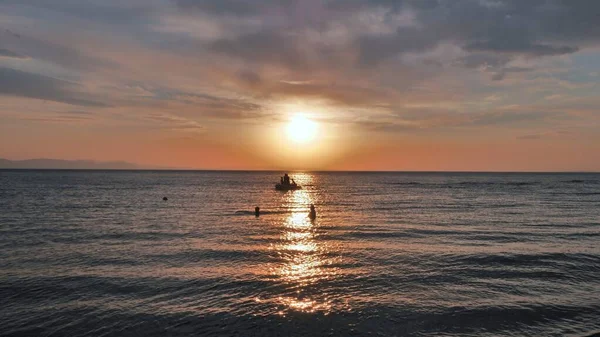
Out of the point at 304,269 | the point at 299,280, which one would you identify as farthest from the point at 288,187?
the point at 299,280

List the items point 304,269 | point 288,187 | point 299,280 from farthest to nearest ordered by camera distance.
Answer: point 288,187, point 304,269, point 299,280

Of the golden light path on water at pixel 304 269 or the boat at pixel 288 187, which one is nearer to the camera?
the golden light path on water at pixel 304 269

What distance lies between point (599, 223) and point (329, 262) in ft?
108

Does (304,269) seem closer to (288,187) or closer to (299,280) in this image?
(299,280)

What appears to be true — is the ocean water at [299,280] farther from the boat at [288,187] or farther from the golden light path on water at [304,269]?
the boat at [288,187]

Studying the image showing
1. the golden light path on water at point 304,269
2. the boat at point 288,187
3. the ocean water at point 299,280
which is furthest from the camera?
the boat at point 288,187

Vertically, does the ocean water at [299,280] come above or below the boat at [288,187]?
below

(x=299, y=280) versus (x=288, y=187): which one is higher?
(x=288, y=187)

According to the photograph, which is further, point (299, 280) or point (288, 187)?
point (288, 187)

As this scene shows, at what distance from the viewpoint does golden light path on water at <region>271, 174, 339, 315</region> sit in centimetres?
1731

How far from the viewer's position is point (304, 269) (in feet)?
75.7

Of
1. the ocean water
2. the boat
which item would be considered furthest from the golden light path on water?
the boat

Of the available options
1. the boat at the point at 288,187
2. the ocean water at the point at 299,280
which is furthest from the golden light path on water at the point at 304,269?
the boat at the point at 288,187

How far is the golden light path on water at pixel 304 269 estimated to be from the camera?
56.8 ft
